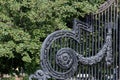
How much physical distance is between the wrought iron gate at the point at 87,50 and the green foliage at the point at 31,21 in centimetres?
58

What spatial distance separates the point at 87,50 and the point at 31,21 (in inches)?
64.2

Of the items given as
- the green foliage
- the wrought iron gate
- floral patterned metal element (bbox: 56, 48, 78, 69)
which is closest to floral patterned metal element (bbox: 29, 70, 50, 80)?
the wrought iron gate

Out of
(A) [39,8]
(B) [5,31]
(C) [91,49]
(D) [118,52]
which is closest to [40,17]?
(A) [39,8]

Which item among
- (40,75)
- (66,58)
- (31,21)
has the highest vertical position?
(31,21)

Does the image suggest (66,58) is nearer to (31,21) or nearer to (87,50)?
(87,50)

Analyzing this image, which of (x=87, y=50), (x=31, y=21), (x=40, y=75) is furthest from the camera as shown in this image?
(x=31, y=21)

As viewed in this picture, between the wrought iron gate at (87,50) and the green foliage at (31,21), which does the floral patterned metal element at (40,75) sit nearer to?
the wrought iron gate at (87,50)

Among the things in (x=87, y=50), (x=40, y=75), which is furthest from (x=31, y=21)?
(x=40, y=75)

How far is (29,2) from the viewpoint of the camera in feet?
27.9

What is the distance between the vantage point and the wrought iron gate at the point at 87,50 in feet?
23.9

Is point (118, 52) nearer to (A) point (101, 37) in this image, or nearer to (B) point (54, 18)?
(A) point (101, 37)

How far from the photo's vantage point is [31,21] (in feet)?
27.7

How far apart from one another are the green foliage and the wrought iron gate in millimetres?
582

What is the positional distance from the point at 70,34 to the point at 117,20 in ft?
3.96
